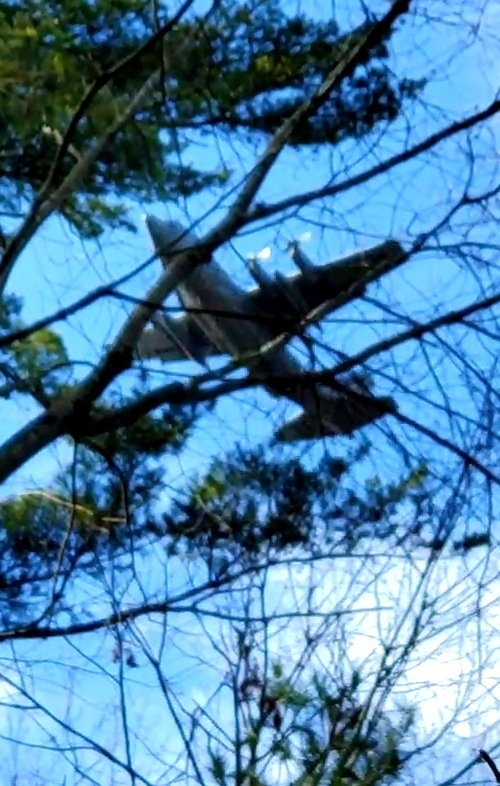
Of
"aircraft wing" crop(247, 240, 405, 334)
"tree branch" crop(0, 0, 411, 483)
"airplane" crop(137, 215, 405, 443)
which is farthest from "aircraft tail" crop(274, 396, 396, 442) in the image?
"tree branch" crop(0, 0, 411, 483)

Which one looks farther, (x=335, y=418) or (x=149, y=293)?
(x=149, y=293)

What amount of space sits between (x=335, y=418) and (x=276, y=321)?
38cm

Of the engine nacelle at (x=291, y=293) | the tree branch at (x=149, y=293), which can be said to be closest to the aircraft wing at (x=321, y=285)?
the engine nacelle at (x=291, y=293)

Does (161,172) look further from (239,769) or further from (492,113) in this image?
(239,769)

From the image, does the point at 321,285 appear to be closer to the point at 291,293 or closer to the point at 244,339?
the point at 291,293

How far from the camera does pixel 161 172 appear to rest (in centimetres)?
459

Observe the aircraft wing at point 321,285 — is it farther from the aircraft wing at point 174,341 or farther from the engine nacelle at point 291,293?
the aircraft wing at point 174,341

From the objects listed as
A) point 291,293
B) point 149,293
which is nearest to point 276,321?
point 291,293

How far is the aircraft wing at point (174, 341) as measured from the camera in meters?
4.11

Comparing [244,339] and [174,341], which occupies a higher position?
[174,341]

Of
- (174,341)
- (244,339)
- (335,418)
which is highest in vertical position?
(174,341)

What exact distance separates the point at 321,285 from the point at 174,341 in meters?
0.59

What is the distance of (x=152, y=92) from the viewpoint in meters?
4.30

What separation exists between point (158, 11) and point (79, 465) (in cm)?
165
